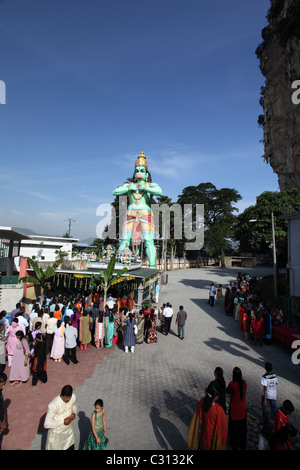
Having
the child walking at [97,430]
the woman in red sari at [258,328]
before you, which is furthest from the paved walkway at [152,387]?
the child walking at [97,430]

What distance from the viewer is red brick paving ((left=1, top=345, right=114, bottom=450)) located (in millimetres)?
4507

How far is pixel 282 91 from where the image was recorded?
102 feet

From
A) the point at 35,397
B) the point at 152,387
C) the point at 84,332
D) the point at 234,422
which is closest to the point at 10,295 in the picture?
the point at 84,332

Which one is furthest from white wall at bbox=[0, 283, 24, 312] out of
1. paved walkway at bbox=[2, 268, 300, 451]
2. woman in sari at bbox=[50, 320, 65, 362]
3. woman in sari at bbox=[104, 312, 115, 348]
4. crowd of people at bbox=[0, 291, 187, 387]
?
woman in sari at bbox=[50, 320, 65, 362]

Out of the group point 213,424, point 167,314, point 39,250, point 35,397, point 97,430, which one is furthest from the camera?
point 39,250

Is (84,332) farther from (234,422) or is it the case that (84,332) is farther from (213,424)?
(213,424)

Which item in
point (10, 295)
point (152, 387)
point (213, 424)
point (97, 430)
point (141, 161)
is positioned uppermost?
point (141, 161)

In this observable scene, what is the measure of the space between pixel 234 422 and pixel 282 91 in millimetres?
36365

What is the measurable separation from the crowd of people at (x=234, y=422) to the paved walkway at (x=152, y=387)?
505 mm

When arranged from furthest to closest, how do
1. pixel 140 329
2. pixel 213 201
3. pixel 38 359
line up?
pixel 213 201 < pixel 140 329 < pixel 38 359

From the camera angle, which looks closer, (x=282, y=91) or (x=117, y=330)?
(x=117, y=330)

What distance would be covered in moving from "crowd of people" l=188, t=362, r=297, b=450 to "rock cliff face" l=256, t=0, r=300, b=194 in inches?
1175

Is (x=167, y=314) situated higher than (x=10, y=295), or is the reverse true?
(x=10, y=295)

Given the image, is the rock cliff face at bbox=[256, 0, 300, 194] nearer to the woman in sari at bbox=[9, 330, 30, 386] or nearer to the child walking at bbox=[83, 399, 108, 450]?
the woman in sari at bbox=[9, 330, 30, 386]
